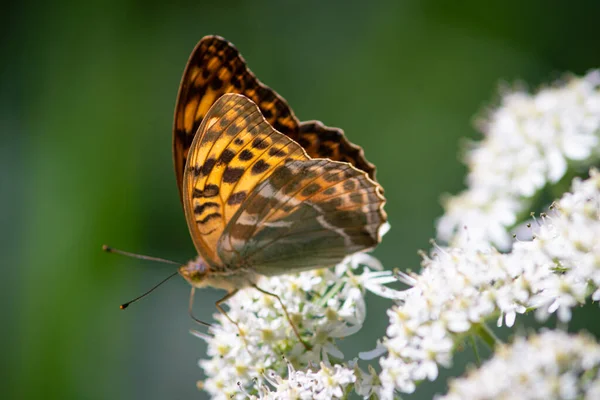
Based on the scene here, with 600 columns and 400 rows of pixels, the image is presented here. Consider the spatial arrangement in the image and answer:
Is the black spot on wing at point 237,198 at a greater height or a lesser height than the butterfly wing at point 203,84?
lesser

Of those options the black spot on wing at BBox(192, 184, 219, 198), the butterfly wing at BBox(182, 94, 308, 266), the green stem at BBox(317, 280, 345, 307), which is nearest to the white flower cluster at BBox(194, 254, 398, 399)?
the green stem at BBox(317, 280, 345, 307)

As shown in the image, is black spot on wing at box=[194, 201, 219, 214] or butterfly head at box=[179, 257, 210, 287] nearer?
black spot on wing at box=[194, 201, 219, 214]

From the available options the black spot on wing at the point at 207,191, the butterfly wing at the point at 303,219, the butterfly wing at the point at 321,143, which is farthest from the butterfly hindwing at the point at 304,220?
the butterfly wing at the point at 321,143

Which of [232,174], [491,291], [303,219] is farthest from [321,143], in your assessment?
[491,291]

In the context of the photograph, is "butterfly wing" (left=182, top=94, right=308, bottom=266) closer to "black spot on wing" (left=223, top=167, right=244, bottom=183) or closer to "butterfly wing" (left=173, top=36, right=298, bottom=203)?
"black spot on wing" (left=223, top=167, right=244, bottom=183)

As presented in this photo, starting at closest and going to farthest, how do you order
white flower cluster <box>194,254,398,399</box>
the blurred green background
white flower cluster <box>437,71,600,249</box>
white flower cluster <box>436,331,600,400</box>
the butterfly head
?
white flower cluster <box>436,331,600,400</box> < white flower cluster <box>194,254,398,399</box> < the butterfly head < white flower cluster <box>437,71,600,249</box> < the blurred green background

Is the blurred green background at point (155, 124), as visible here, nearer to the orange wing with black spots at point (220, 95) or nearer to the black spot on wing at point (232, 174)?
the orange wing with black spots at point (220, 95)

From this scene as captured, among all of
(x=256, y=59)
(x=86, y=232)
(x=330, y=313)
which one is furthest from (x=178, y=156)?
(x=256, y=59)
